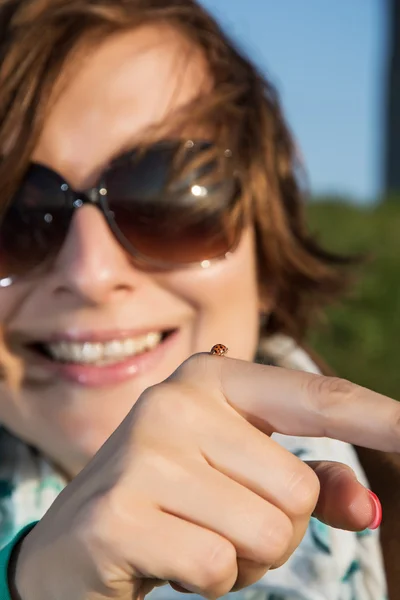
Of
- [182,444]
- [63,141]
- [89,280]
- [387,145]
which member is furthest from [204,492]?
[387,145]

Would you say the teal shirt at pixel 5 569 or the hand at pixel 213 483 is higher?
the hand at pixel 213 483

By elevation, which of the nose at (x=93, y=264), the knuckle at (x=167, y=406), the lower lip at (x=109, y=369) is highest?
the knuckle at (x=167, y=406)

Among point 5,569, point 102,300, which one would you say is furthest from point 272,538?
point 102,300

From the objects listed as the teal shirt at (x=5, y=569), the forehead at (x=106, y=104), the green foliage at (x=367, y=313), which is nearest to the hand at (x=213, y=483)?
the teal shirt at (x=5, y=569)

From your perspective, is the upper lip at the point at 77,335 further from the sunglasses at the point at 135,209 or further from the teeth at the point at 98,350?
the sunglasses at the point at 135,209

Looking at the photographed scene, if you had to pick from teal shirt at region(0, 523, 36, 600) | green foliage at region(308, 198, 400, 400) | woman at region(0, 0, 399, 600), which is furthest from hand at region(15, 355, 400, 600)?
green foliage at region(308, 198, 400, 400)

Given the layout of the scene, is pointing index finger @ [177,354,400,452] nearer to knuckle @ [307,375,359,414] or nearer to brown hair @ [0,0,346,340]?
knuckle @ [307,375,359,414]

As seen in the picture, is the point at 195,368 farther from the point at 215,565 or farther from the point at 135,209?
the point at 135,209
